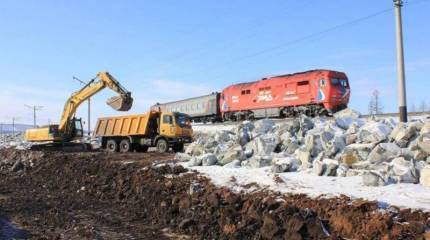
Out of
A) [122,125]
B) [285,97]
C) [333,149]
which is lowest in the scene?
[333,149]

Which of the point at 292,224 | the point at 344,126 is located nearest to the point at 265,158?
the point at 344,126

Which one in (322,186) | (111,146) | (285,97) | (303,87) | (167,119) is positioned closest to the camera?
(322,186)

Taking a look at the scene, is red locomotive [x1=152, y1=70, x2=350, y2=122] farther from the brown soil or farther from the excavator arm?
the brown soil

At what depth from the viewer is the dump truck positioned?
24.8 metres

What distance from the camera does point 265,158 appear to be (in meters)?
13.6

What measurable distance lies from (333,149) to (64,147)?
1985 cm

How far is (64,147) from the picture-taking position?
2848cm

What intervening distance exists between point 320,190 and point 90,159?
44.3 feet

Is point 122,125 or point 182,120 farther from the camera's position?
point 122,125

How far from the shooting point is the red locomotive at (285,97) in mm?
27891

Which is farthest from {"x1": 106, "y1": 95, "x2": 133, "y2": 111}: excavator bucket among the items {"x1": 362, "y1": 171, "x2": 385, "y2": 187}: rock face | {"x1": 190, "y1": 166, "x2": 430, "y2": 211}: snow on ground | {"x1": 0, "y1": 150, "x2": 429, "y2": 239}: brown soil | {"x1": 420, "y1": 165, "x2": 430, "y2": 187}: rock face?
{"x1": 420, "y1": 165, "x2": 430, "y2": 187}: rock face

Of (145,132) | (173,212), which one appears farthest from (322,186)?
(145,132)

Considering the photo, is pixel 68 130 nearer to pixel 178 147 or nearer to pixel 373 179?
pixel 178 147

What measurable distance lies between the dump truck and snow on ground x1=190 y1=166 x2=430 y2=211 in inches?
426
